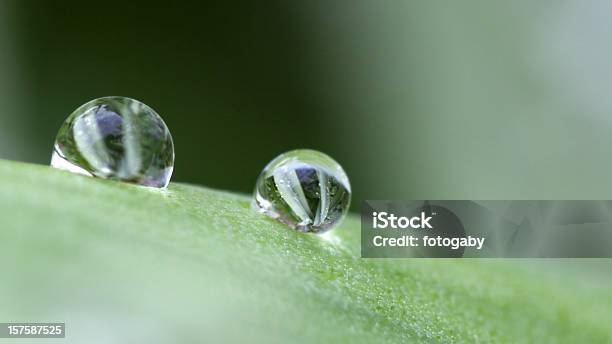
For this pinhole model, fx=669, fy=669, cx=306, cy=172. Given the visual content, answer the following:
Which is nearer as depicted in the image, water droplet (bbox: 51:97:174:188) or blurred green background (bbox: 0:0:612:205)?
water droplet (bbox: 51:97:174:188)

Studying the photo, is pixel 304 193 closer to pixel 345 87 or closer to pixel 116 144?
pixel 116 144

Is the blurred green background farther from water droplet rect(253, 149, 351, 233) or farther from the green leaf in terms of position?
the green leaf

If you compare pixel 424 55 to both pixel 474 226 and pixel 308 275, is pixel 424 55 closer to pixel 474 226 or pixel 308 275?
pixel 474 226

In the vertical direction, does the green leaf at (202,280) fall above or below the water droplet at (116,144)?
below

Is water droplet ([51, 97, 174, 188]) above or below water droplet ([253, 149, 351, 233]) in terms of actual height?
above

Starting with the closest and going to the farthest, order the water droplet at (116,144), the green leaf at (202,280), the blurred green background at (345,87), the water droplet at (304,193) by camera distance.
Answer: the green leaf at (202,280) → the water droplet at (116,144) → the water droplet at (304,193) → the blurred green background at (345,87)

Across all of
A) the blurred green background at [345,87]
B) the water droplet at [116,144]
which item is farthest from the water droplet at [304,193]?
the blurred green background at [345,87]

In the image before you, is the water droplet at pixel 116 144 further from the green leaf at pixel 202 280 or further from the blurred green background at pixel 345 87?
the blurred green background at pixel 345 87

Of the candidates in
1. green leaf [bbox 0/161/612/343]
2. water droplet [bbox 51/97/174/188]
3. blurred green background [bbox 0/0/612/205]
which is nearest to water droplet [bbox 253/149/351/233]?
green leaf [bbox 0/161/612/343]
